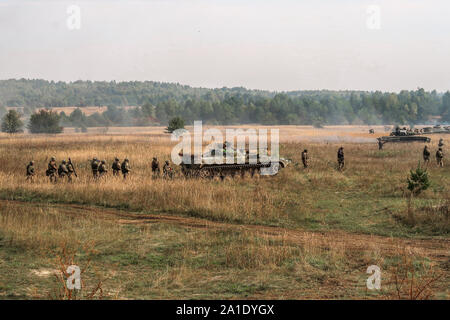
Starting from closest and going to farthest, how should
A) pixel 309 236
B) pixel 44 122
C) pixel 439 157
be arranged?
pixel 309 236
pixel 439 157
pixel 44 122

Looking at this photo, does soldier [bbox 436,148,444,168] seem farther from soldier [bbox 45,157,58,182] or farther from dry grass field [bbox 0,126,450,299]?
soldier [bbox 45,157,58,182]

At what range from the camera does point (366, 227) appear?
1312 cm

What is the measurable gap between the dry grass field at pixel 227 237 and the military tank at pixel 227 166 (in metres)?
0.64

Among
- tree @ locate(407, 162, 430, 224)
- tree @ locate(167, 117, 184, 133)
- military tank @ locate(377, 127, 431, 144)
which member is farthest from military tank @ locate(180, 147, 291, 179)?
tree @ locate(167, 117, 184, 133)

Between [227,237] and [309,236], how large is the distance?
2.04m

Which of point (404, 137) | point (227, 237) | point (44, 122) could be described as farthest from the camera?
point (44, 122)

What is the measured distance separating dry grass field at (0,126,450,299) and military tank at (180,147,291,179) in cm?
64

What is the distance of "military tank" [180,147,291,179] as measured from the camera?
2138cm

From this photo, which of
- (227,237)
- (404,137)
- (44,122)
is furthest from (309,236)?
(44,122)

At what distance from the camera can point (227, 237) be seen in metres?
11.5

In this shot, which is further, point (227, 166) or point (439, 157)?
point (439, 157)

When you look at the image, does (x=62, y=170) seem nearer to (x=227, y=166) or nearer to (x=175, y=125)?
(x=227, y=166)
